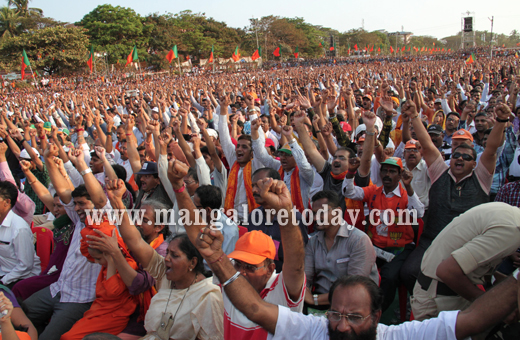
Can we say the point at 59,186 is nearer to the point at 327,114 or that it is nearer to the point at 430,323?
the point at 430,323

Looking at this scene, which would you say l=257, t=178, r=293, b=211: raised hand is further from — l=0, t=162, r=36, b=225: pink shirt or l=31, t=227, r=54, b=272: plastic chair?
l=0, t=162, r=36, b=225: pink shirt

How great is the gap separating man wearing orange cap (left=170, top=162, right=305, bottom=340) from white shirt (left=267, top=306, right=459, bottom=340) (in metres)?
0.11

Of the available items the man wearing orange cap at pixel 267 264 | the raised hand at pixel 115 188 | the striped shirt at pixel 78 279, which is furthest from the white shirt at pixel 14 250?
the man wearing orange cap at pixel 267 264

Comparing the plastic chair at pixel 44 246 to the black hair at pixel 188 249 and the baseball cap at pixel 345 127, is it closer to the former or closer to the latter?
the black hair at pixel 188 249

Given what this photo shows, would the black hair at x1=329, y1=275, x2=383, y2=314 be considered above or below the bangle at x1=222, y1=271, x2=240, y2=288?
below

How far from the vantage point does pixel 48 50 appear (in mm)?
29344

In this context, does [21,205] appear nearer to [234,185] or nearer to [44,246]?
[44,246]

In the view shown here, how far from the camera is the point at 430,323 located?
1.59m

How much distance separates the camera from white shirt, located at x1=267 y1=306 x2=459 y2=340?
156 centimetres

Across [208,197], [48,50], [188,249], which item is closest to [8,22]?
[48,50]

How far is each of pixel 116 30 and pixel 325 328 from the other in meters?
43.9

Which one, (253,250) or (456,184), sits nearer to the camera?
(253,250)

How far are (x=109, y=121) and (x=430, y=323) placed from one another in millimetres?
6457

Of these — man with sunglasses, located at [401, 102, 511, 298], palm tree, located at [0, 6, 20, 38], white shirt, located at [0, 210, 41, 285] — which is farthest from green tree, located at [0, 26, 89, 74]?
man with sunglasses, located at [401, 102, 511, 298]
